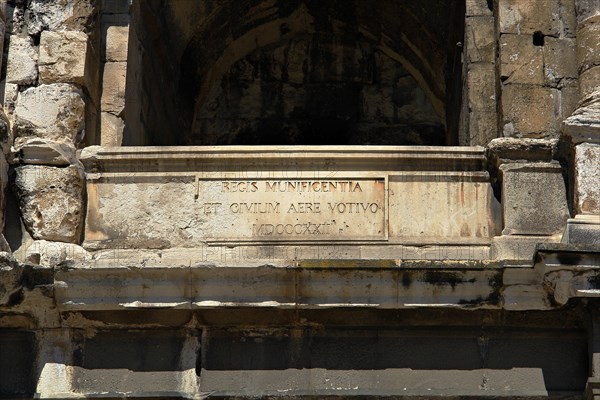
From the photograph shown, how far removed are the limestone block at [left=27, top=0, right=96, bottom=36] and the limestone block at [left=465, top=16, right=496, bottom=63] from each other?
9.14ft

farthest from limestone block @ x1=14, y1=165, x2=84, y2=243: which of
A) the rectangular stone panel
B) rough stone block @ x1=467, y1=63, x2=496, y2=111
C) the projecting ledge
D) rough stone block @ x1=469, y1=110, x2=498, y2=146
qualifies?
rough stone block @ x1=467, y1=63, x2=496, y2=111

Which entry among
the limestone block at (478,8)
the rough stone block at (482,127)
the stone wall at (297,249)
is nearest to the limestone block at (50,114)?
the stone wall at (297,249)

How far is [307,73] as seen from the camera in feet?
52.6

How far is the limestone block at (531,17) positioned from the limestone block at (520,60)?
7 centimetres

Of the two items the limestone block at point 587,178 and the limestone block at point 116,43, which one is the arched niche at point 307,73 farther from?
the limestone block at point 587,178

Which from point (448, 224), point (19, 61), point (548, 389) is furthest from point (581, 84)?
point (19, 61)

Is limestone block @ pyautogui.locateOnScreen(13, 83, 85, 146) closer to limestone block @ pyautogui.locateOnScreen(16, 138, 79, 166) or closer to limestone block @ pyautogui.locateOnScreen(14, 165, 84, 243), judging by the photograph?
limestone block @ pyautogui.locateOnScreen(16, 138, 79, 166)

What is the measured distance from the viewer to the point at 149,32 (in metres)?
13.5

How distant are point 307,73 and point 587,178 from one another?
5.22 metres

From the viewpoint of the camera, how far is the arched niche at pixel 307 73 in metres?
14.5

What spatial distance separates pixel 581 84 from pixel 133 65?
10.8 feet

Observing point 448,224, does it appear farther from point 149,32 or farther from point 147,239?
point 149,32

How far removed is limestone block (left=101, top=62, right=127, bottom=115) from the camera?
40.6 ft

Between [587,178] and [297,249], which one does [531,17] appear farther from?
[297,249]
